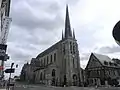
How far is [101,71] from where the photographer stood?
53875 millimetres

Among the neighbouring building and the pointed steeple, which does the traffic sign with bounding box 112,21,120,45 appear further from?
the pointed steeple

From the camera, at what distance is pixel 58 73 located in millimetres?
62562

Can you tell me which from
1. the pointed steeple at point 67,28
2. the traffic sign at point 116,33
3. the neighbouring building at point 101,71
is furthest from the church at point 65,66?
the traffic sign at point 116,33

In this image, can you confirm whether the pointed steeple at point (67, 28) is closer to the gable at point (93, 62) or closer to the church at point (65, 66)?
the church at point (65, 66)

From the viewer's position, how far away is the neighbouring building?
51344mm

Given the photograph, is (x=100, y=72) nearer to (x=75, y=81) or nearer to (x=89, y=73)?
(x=89, y=73)

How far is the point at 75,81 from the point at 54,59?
15119 millimetres

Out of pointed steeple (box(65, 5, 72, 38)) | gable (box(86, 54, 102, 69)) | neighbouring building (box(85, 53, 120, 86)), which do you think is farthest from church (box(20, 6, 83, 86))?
gable (box(86, 54, 102, 69))

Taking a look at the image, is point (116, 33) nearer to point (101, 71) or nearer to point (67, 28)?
point (101, 71)

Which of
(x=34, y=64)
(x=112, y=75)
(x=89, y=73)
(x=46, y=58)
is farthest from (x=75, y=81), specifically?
(x=34, y=64)

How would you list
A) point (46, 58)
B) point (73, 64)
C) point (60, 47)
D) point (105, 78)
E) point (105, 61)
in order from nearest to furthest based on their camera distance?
1. point (105, 78)
2. point (105, 61)
3. point (73, 64)
4. point (60, 47)
5. point (46, 58)

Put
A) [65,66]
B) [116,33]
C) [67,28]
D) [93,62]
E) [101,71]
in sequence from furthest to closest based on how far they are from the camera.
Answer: [67,28] < [65,66] < [93,62] < [101,71] < [116,33]

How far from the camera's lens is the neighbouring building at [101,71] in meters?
51.3

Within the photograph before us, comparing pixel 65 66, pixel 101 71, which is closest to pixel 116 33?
pixel 101 71
